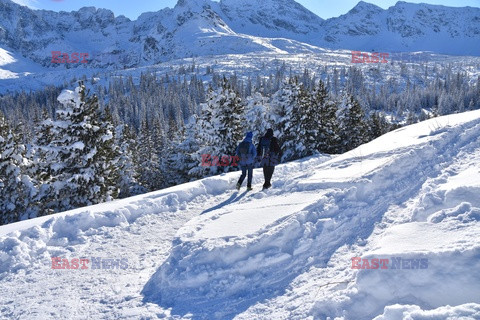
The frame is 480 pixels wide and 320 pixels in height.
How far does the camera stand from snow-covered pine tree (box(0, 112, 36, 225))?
18.2 meters

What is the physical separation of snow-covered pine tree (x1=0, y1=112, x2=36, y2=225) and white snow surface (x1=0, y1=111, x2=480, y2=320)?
12.0 metres

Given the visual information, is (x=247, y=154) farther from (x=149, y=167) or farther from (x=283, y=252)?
(x=149, y=167)

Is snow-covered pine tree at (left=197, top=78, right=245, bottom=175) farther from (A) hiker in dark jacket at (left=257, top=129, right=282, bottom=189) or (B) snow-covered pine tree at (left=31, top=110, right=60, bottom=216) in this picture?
(A) hiker in dark jacket at (left=257, top=129, right=282, bottom=189)

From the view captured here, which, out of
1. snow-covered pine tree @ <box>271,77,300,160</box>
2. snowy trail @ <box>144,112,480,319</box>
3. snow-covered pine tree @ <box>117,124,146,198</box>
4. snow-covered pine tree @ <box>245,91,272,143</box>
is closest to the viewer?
snowy trail @ <box>144,112,480,319</box>

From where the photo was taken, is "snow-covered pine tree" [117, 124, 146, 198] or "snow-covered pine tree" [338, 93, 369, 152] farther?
"snow-covered pine tree" [338, 93, 369, 152]

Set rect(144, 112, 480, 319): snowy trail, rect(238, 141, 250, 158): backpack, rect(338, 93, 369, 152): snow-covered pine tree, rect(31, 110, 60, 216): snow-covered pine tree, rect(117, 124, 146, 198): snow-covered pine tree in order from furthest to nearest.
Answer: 1. rect(338, 93, 369, 152): snow-covered pine tree
2. rect(117, 124, 146, 198): snow-covered pine tree
3. rect(31, 110, 60, 216): snow-covered pine tree
4. rect(238, 141, 250, 158): backpack
5. rect(144, 112, 480, 319): snowy trail

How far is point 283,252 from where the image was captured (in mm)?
6598

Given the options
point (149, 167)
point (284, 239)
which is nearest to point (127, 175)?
point (149, 167)

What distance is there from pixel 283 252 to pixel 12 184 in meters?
18.4

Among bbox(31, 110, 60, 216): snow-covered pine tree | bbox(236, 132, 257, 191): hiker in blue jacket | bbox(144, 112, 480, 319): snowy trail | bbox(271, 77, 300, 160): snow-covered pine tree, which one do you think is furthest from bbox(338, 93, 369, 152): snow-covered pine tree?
bbox(31, 110, 60, 216): snow-covered pine tree

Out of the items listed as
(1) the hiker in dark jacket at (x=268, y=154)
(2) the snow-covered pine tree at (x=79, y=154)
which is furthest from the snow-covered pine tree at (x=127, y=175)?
(1) the hiker in dark jacket at (x=268, y=154)

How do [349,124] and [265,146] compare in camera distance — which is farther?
[349,124]

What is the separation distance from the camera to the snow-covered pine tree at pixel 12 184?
18.2 metres

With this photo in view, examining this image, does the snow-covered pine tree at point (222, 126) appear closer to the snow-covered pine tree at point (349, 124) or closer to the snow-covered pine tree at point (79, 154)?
the snow-covered pine tree at point (79, 154)
